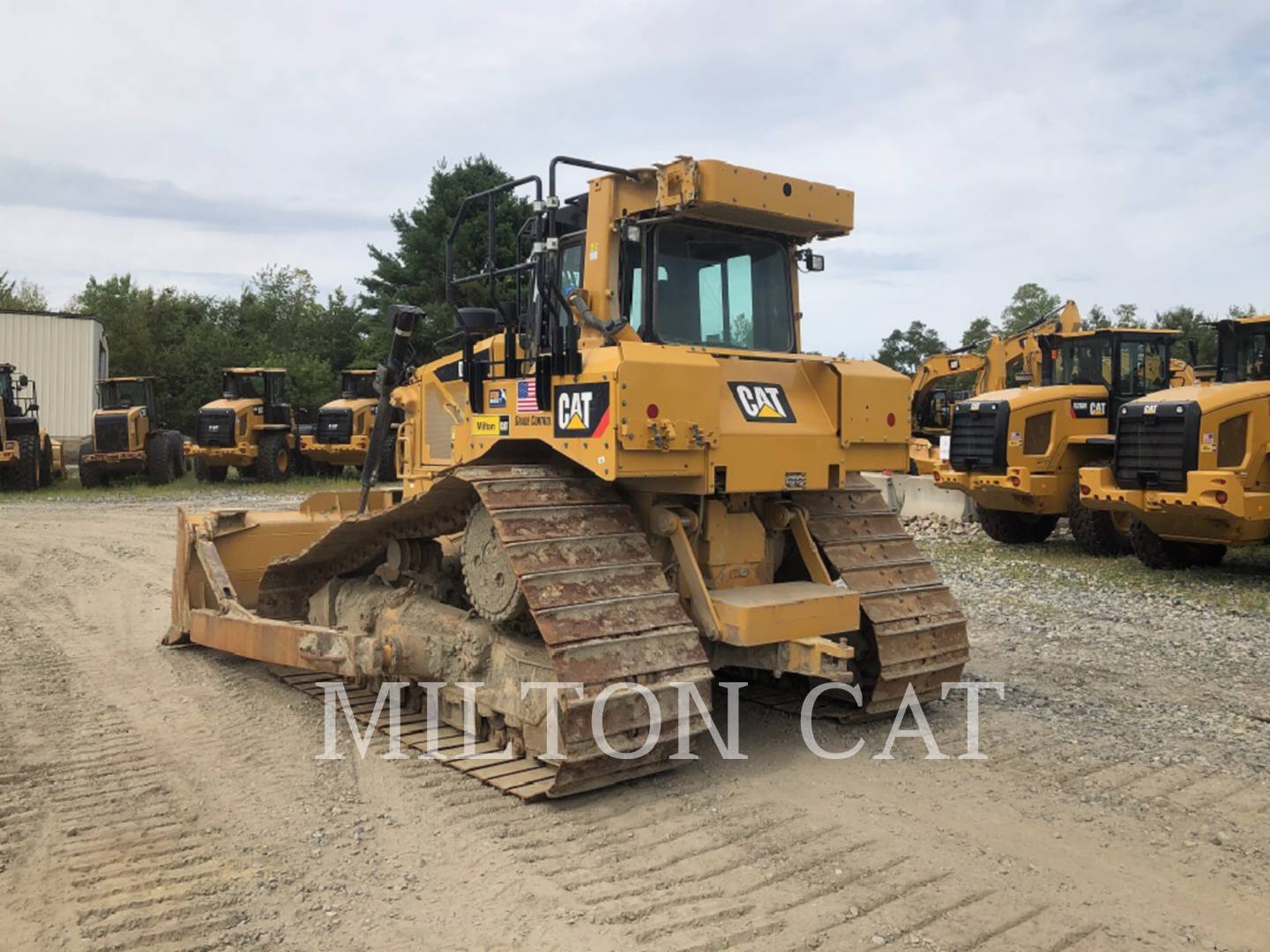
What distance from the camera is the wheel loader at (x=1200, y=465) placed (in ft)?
35.6

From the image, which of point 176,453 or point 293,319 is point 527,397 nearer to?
point 176,453

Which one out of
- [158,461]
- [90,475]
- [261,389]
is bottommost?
[90,475]

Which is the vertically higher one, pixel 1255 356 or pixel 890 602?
pixel 1255 356

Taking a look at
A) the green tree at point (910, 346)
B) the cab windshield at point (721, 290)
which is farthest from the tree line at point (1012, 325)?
the cab windshield at point (721, 290)

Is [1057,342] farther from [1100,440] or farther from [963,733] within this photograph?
[963,733]

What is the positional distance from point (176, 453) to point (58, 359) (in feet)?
39.0

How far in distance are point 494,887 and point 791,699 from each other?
9.13 feet

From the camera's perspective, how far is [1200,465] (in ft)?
36.2

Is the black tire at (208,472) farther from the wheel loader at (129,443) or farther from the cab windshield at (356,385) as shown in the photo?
the cab windshield at (356,385)

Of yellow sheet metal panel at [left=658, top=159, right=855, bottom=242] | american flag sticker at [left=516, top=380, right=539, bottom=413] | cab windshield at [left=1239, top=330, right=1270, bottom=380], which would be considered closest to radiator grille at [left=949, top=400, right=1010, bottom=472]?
cab windshield at [left=1239, top=330, right=1270, bottom=380]

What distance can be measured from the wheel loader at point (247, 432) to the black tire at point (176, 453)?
25 centimetres

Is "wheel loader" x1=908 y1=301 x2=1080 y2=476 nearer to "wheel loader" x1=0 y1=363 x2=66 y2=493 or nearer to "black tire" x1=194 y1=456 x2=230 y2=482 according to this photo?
"black tire" x1=194 y1=456 x2=230 y2=482

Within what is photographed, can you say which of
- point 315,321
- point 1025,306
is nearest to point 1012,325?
point 1025,306

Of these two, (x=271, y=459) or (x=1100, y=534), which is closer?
(x=1100, y=534)
